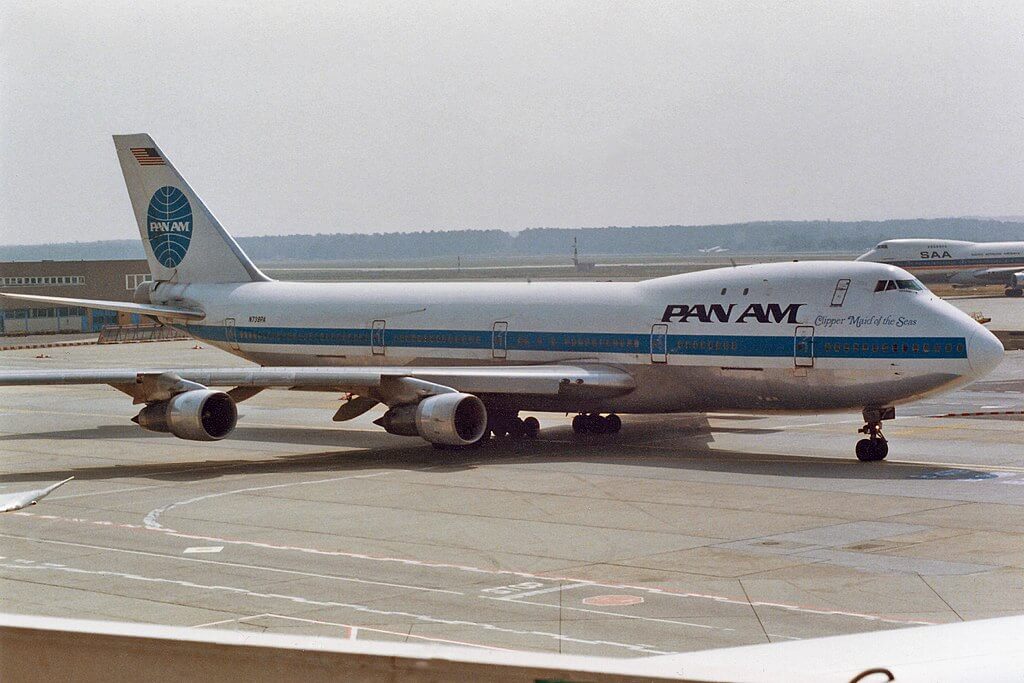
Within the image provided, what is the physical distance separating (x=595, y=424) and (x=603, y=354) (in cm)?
375

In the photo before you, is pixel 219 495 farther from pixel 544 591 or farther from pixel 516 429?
pixel 544 591

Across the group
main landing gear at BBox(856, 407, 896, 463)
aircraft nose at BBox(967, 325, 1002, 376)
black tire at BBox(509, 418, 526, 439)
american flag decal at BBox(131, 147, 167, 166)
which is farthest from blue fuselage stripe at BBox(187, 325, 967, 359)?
american flag decal at BBox(131, 147, 167, 166)

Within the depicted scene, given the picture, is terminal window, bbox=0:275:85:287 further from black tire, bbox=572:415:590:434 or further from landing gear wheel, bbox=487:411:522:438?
black tire, bbox=572:415:590:434

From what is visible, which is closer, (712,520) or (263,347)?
(712,520)

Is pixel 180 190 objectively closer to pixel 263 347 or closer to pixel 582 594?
pixel 263 347

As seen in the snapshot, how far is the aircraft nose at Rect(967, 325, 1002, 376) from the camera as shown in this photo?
28500mm

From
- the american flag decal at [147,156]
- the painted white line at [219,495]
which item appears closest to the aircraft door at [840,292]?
the painted white line at [219,495]

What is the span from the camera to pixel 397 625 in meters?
16.3

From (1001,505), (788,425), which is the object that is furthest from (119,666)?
(788,425)

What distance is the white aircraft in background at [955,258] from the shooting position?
5138 inches

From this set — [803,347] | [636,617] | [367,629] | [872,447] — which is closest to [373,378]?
[803,347]

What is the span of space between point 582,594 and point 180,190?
2973 centimetres

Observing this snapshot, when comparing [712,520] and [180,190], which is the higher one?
[180,190]

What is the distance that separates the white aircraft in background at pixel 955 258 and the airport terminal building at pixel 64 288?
7182 centimetres
